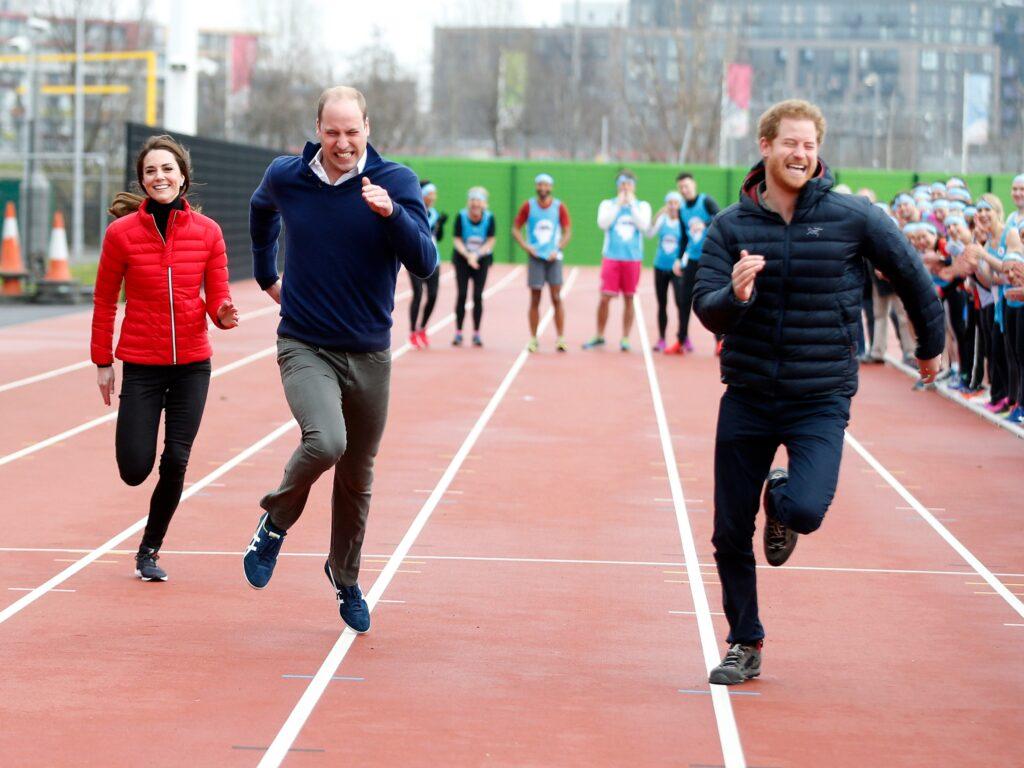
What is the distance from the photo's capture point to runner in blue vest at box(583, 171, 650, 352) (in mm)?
20297

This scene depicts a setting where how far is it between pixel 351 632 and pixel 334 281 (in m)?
1.47

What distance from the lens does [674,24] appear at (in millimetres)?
53938

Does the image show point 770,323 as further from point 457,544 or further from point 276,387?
point 276,387

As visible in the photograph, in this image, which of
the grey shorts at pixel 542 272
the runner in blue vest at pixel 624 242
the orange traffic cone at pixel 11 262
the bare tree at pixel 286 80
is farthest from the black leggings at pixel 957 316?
the bare tree at pixel 286 80

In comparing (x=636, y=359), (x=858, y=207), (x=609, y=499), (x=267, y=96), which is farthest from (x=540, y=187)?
(x=267, y=96)

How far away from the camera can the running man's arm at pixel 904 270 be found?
240 inches

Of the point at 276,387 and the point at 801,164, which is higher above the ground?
the point at 801,164

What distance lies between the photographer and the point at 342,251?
656 cm

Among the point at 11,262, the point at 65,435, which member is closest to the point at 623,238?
the point at 65,435

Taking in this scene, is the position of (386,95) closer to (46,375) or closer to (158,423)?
(46,375)

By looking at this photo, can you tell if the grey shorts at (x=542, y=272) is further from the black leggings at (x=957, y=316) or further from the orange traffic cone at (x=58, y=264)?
the orange traffic cone at (x=58, y=264)

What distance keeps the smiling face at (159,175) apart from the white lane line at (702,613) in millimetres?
2926

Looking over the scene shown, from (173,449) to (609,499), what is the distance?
3.51 metres

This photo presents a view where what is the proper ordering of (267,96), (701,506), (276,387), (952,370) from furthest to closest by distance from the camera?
(267,96) → (952,370) → (276,387) → (701,506)
